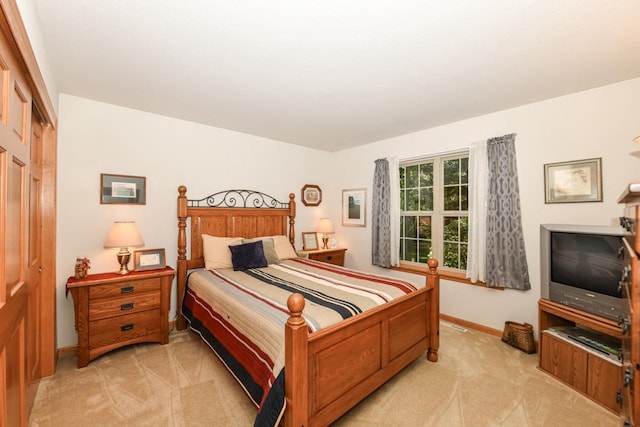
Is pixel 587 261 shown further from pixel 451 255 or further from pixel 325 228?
pixel 325 228

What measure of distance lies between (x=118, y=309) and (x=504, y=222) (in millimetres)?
3976

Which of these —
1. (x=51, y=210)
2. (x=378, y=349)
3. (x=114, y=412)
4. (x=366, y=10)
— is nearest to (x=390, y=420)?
(x=378, y=349)

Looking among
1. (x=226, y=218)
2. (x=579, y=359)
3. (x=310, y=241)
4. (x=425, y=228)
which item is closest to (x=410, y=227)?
(x=425, y=228)

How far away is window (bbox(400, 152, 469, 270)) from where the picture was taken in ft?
11.8

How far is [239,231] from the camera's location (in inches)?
151

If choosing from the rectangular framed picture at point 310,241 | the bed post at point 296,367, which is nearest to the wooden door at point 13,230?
the bed post at point 296,367

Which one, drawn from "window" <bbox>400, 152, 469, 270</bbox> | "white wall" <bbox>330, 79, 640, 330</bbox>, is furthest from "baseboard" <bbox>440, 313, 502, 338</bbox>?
"window" <bbox>400, 152, 469, 270</bbox>

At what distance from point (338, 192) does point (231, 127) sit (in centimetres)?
210

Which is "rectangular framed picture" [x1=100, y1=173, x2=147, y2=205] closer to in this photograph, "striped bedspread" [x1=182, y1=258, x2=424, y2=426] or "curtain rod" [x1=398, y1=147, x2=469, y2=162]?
"striped bedspread" [x1=182, y1=258, x2=424, y2=426]

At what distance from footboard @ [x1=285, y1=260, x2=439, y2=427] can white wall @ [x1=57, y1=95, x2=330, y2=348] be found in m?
2.42

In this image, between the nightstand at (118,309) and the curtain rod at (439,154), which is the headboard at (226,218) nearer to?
the nightstand at (118,309)

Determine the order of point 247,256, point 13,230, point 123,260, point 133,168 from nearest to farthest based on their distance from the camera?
point 13,230 < point 123,260 < point 133,168 < point 247,256

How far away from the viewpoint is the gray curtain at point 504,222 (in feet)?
9.66

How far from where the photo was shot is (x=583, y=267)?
2.29 meters
